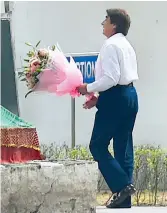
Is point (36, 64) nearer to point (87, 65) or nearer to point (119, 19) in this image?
point (119, 19)

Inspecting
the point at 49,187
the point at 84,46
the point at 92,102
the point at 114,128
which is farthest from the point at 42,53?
the point at 84,46

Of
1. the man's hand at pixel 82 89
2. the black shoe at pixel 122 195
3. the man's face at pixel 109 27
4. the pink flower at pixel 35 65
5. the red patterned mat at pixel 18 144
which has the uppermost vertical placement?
the man's face at pixel 109 27

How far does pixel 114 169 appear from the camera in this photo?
618cm

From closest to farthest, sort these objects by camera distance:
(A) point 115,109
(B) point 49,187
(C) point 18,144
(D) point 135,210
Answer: (B) point 49,187
(C) point 18,144
(A) point 115,109
(D) point 135,210

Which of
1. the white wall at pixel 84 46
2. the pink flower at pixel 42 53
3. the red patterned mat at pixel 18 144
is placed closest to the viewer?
the red patterned mat at pixel 18 144

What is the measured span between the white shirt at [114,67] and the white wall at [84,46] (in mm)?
3079

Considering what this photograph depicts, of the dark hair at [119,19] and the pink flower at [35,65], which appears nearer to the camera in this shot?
the pink flower at [35,65]

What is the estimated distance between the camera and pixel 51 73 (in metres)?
6.08

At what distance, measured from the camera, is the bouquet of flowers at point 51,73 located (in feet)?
19.8

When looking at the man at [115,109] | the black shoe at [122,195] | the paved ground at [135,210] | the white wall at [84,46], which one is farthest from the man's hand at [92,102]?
the white wall at [84,46]

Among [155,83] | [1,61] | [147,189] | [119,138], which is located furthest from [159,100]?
[119,138]

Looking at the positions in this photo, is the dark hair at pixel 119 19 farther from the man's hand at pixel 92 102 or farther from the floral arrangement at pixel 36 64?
the floral arrangement at pixel 36 64

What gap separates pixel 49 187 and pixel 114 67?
124 centimetres

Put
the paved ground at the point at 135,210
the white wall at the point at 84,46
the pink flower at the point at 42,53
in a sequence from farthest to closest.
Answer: the white wall at the point at 84,46
the paved ground at the point at 135,210
the pink flower at the point at 42,53
